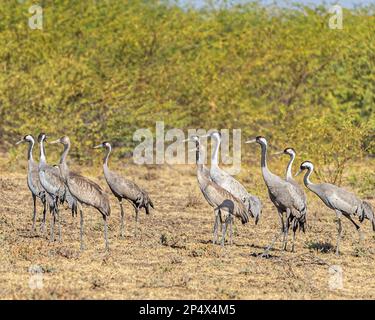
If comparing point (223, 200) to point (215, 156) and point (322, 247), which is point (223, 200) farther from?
point (322, 247)

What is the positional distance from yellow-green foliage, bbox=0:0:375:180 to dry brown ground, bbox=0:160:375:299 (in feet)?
15.5

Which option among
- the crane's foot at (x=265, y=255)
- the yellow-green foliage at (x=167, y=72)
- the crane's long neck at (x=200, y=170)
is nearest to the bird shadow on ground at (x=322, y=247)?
the crane's foot at (x=265, y=255)

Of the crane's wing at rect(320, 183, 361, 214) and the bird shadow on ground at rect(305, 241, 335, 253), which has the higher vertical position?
the crane's wing at rect(320, 183, 361, 214)

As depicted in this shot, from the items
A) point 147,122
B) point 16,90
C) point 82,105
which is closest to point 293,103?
point 147,122

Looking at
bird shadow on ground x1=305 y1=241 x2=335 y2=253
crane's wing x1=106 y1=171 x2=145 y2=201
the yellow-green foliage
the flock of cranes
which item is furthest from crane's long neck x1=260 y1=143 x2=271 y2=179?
the yellow-green foliage

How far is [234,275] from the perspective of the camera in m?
10.5

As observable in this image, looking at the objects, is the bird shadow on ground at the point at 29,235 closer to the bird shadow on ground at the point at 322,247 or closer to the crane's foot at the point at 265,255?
the crane's foot at the point at 265,255

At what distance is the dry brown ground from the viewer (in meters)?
9.40

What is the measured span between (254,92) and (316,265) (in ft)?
47.0

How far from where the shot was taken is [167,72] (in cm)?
2377

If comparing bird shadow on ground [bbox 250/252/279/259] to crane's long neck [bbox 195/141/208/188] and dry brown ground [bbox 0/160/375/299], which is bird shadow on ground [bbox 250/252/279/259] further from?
crane's long neck [bbox 195/141/208/188]

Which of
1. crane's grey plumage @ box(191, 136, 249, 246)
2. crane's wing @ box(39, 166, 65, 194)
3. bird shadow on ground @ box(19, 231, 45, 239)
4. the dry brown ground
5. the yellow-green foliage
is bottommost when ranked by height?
the dry brown ground

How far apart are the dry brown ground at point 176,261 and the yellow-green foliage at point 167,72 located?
186 inches

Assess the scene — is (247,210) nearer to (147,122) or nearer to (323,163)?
(323,163)
